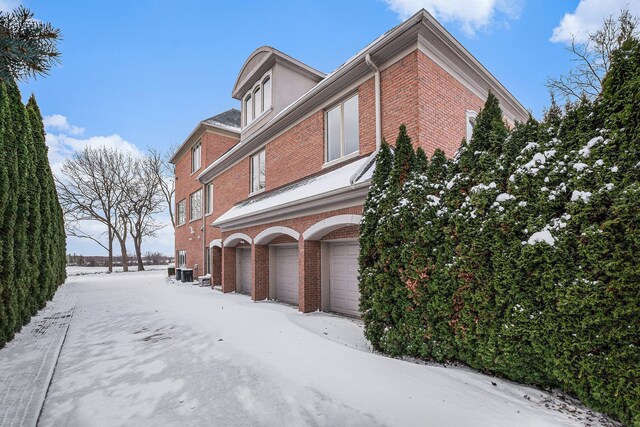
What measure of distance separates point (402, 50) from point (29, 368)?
9.99 m

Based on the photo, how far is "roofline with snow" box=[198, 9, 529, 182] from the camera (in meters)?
7.78

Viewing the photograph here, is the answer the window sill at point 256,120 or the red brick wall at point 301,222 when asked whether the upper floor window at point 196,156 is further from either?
the red brick wall at point 301,222

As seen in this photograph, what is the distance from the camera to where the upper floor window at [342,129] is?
9620 mm

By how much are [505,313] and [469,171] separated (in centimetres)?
205

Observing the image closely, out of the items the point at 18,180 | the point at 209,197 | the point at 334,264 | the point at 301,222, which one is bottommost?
the point at 334,264

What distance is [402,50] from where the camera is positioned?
8.15 meters

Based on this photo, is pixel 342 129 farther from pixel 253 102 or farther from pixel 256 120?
pixel 253 102

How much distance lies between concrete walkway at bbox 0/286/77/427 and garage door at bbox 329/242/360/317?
6.61m

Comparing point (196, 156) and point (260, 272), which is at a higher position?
point (196, 156)

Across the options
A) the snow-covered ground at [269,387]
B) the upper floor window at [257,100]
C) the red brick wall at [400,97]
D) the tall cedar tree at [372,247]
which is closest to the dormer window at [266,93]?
the upper floor window at [257,100]

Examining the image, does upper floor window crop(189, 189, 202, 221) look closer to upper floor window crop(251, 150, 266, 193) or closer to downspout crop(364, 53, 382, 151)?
upper floor window crop(251, 150, 266, 193)

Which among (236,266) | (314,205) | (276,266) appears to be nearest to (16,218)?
(314,205)

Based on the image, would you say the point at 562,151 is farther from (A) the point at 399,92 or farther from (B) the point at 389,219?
(A) the point at 399,92

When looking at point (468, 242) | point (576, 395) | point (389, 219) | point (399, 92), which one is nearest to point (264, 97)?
point (399, 92)
